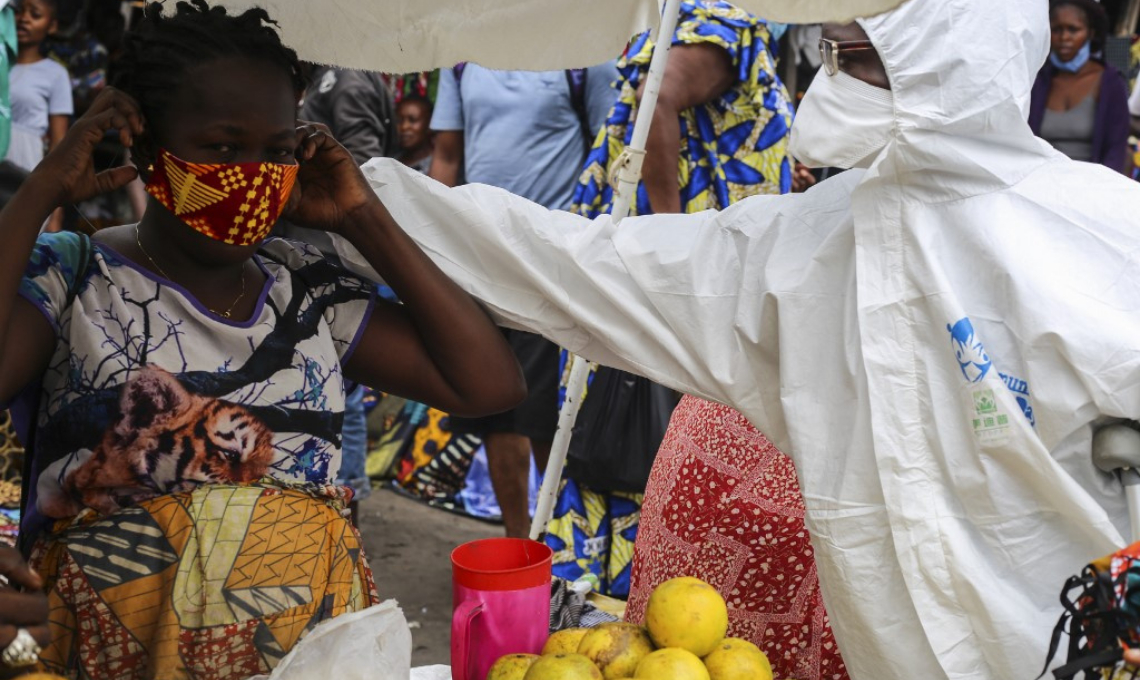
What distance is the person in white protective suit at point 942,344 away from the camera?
1.64 meters

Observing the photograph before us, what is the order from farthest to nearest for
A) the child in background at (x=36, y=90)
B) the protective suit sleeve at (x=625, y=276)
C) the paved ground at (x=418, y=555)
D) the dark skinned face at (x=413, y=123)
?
1. the dark skinned face at (x=413, y=123)
2. the child in background at (x=36, y=90)
3. the paved ground at (x=418, y=555)
4. the protective suit sleeve at (x=625, y=276)

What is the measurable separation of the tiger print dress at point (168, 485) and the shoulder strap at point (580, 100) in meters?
2.52

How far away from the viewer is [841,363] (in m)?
1.81

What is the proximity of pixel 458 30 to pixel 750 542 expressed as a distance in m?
1.13

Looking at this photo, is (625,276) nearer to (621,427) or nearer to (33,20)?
(621,427)

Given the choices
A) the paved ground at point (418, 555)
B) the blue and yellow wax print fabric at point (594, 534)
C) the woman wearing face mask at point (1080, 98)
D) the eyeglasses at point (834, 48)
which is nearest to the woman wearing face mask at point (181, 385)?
the eyeglasses at point (834, 48)

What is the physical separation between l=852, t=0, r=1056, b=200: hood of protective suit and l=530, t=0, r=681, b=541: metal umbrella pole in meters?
0.96

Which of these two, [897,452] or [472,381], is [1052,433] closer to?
[897,452]

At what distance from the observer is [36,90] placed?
5.66 meters

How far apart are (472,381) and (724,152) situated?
72.1 inches

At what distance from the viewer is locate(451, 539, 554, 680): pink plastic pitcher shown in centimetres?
181

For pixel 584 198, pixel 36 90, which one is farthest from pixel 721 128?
pixel 36 90

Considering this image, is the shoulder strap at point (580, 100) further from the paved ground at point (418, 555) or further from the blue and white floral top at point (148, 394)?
the blue and white floral top at point (148, 394)

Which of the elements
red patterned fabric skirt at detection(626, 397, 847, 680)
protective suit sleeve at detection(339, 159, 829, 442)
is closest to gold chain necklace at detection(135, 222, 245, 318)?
protective suit sleeve at detection(339, 159, 829, 442)
